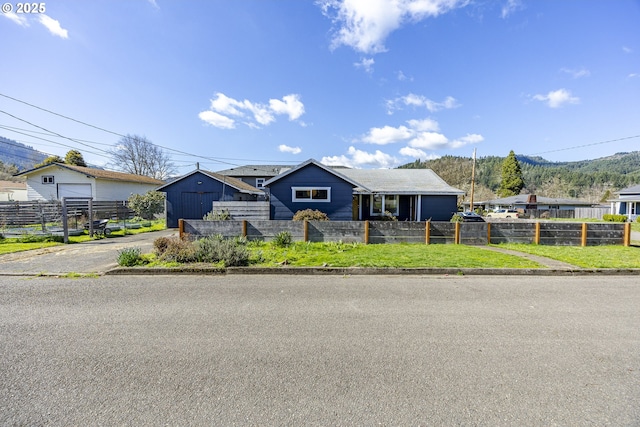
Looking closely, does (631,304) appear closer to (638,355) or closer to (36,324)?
(638,355)

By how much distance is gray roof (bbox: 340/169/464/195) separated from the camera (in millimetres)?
18828

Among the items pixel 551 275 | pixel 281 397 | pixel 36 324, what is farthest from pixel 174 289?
pixel 551 275

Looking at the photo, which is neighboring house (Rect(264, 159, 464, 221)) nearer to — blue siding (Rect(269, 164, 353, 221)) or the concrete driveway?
blue siding (Rect(269, 164, 353, 221))

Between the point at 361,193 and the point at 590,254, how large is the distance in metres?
11.9

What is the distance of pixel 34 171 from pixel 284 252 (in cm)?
3117

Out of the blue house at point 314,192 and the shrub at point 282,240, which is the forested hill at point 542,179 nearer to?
the blue house at point 314,192

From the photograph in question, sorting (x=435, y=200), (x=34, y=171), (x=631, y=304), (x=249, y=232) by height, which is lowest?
(x=631, y=304)

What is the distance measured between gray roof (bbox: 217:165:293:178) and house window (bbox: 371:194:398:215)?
784 inches

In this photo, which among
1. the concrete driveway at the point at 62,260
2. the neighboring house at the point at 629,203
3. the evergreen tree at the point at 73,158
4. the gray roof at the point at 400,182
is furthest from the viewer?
the evergreen tree at the point at 73,158

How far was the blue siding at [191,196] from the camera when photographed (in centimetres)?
1938

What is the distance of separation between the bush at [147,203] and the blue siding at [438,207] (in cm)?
2150

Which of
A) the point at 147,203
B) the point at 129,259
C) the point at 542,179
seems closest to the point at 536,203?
the point at 147,203

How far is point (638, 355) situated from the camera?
321 cm

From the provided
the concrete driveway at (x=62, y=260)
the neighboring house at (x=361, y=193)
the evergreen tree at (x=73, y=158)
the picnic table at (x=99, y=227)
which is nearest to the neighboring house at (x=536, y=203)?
the neighboring house at (x=361, y=193)
